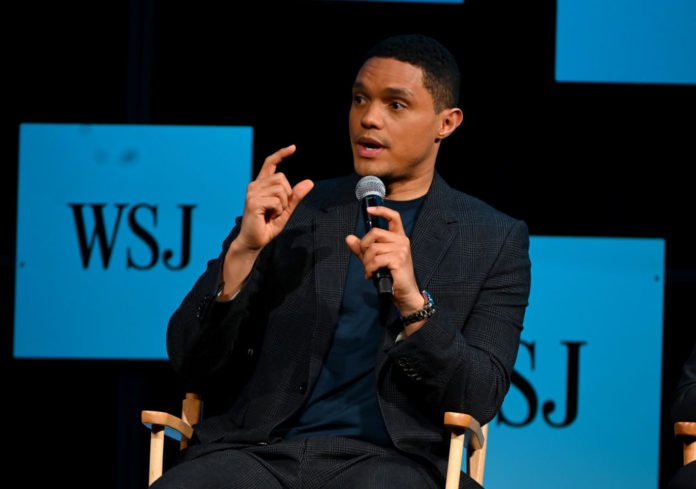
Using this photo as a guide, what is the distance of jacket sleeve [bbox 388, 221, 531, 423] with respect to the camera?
2.20 meters

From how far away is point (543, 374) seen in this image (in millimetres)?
3457

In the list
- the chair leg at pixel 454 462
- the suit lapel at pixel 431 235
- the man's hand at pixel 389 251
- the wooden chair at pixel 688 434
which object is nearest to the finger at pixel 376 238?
the man's hand at pixel 389 251

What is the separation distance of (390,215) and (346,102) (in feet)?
4.79

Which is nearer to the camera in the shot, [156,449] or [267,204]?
[267,204]

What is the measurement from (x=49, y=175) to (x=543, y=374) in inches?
68.9

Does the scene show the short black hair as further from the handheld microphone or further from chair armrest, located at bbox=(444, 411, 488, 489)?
chair armrest, located at bbox=(444, 411, 488, 489)

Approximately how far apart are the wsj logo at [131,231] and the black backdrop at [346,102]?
179 mm

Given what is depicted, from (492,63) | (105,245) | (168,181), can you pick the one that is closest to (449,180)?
(492,63)

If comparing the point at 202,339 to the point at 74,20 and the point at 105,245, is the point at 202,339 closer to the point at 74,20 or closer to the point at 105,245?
the point at 105,245

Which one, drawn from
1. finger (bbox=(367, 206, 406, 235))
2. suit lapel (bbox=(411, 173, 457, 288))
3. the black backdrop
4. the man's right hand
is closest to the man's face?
suit lapel (bbox=(411, 173, 457, 288))

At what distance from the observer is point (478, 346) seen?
2354mm

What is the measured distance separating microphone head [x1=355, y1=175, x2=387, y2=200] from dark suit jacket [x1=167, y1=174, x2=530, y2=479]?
0.65ft

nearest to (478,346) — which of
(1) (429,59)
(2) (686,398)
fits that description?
(2) (686,398)

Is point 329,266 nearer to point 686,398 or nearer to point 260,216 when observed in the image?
point 260,216
